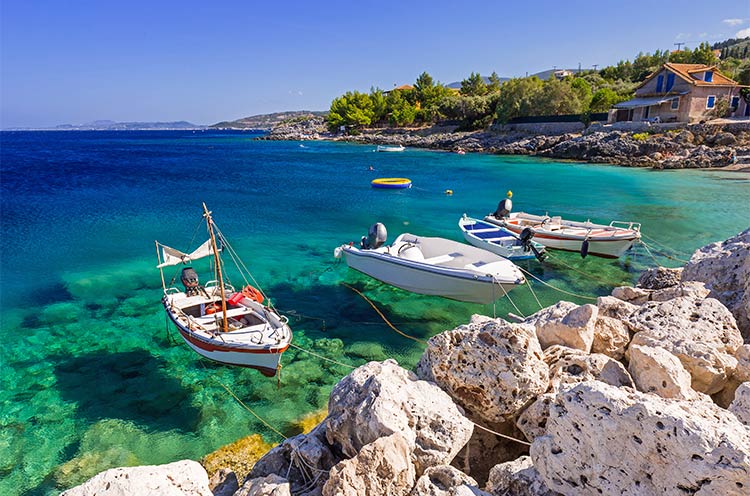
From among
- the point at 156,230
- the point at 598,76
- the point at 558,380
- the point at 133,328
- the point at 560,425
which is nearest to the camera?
the point at 560,425

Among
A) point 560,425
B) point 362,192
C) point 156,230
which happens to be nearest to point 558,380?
point 560,425

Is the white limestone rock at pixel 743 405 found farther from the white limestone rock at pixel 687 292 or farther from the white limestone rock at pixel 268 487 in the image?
the white limestone rock at pixel 268 487

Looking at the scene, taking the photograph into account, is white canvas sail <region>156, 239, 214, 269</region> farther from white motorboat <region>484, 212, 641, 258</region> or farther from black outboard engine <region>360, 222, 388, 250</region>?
white motorboat <region>484, 212, 641, 258</region>

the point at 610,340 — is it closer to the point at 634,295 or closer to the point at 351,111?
the point at 634,295

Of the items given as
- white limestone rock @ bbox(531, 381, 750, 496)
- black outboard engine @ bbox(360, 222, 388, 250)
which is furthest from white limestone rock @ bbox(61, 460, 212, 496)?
black outboard engine @ bbox(360, 222, 388, 250)

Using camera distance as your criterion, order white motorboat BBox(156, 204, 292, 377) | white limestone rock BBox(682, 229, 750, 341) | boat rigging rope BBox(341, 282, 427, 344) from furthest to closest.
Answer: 1. boat rigging rope BBox(341, 282, 427, 344)
2. white motorboat BBox(156, 204, 292, 377)
3. white limestone rock BBox(682, 229, 750, 341)

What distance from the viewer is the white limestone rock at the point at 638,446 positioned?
10.0 feet

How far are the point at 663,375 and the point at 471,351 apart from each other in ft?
6.70

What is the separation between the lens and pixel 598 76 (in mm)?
80375

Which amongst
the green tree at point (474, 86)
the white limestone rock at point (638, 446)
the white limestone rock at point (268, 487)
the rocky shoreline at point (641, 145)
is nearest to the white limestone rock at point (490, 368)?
the white limestone rock at point (638, 446)

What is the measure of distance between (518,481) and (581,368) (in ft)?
6.78

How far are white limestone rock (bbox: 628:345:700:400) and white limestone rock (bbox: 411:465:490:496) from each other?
2330 mm

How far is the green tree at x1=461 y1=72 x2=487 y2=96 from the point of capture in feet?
318

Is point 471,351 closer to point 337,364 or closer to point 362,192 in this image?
point 337,364
